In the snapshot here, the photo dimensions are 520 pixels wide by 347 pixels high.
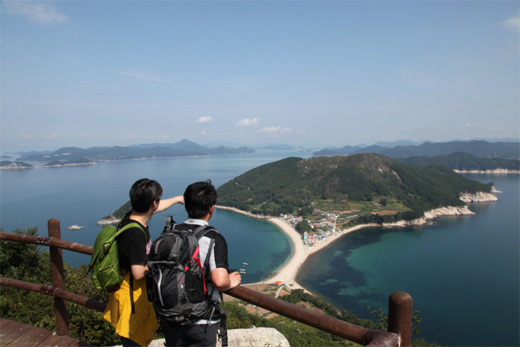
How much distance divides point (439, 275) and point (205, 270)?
128 feet

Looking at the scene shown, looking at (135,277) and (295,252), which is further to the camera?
(295,252)

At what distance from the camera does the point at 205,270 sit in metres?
1.54

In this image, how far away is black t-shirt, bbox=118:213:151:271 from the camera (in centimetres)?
165

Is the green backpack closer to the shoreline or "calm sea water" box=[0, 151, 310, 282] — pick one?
"calm sea water" box=[0, 151, 310, 282]

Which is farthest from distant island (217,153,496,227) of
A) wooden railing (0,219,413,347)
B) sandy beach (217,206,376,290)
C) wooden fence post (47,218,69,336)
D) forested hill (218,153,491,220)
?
wooden railing (0,219,413,347)

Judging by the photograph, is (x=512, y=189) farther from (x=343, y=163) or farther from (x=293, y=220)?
(x=293, y=220)

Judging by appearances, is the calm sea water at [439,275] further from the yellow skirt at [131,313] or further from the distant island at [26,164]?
the distant island at [26,164]

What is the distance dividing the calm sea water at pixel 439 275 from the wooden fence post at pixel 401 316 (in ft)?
86.9

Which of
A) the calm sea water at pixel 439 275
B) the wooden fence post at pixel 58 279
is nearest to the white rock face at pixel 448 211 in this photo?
the calm sea water at pixel 439 275

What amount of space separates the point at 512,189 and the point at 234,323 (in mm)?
107304

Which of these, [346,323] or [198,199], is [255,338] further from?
[198,199]

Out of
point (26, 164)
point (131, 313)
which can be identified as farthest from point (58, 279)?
point (26, 164)

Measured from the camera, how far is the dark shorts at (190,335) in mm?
1604

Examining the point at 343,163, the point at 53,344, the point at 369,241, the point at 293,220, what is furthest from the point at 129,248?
the point at 343,163
